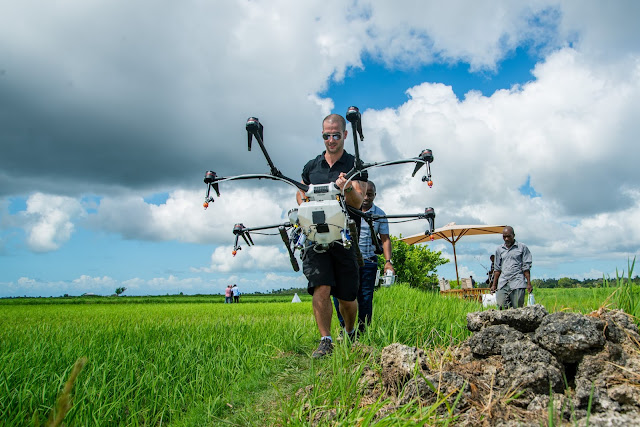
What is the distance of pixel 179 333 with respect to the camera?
5875 mm

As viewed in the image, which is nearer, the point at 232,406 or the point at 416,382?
the point at 416,382

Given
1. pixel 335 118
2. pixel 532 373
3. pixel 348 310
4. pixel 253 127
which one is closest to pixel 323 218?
pixel 253 127

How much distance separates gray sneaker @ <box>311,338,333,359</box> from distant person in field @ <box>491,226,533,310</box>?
5.03 metres

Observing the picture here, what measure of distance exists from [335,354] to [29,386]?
245 centimetres

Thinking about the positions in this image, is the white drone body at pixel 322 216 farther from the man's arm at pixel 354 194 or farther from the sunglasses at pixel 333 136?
the sunglasses at pixel 333 136

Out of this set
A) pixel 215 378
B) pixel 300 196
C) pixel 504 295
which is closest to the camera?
pixel 215 378

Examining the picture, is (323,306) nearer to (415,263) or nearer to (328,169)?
(328,169)

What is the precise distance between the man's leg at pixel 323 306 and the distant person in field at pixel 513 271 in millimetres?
4944

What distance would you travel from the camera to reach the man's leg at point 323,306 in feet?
12.8

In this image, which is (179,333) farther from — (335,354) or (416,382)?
(416,382)

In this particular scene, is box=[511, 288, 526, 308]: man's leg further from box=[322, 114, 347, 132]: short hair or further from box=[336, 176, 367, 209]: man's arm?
box=[322, 114, 347, 132]: short hair

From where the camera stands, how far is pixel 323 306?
12.9 feet

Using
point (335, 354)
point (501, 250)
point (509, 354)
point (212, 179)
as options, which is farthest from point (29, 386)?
point (501, 250)

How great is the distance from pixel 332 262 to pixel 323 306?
40cm
